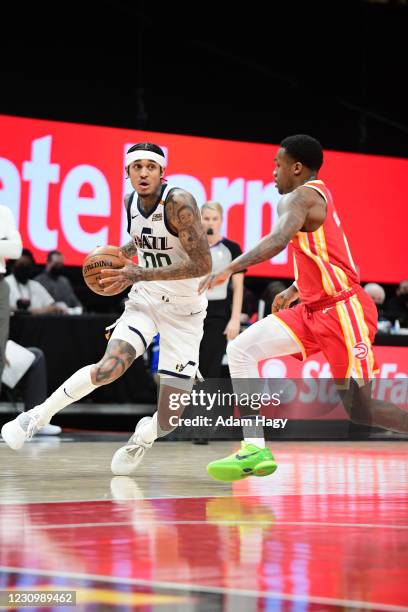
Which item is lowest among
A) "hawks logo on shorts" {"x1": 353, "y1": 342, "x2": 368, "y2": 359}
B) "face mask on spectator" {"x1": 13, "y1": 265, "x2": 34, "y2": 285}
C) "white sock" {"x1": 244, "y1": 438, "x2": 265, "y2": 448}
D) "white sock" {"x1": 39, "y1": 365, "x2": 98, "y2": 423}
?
"white sock" {"x1": 244, "y1": 438, "x2": 265, "y2": 448}

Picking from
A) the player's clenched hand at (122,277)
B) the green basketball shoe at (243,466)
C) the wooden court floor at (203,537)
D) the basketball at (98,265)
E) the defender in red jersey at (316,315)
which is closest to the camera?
the wooden court floor at (203,537)

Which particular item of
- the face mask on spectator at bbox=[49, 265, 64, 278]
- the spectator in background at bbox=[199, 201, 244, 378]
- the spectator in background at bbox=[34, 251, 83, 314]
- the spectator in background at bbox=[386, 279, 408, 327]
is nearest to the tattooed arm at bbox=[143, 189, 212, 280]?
the spectator in background at bbox=[199, 201, 244, 378]

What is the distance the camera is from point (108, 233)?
44.5ft

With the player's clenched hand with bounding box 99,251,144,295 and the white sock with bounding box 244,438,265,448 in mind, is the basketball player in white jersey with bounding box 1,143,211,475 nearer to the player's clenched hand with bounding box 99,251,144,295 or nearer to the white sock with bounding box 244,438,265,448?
the player's clenched hand with bounding box 99,251,144,295

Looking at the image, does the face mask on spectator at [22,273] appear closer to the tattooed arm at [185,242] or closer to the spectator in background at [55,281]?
the spectator in background at [55,281]

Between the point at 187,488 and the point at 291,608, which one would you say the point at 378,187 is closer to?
the point at 187,488

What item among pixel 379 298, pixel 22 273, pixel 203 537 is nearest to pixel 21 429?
pixel 203 537

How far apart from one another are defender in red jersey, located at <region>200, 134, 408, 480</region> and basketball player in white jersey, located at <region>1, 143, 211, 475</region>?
1.67 ft

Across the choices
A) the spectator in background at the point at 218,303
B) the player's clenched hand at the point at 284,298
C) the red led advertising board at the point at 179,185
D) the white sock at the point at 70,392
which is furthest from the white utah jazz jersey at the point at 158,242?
the red led advertising board at the point at 179,185

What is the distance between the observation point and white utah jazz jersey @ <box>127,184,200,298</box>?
20.2 feet

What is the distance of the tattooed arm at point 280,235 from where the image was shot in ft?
16.6

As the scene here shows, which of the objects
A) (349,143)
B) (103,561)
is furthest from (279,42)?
(103,561)

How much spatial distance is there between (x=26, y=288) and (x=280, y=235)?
21.2 ft

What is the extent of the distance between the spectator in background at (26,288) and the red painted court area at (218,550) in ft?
20.7
